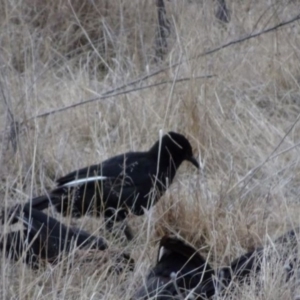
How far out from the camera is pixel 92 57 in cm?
769

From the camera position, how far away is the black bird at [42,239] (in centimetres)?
454

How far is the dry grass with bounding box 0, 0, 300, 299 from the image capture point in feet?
16.1

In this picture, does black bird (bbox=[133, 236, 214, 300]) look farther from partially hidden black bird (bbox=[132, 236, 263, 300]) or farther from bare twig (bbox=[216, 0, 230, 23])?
bare twig (bbox=[216, 0, 230, 23])

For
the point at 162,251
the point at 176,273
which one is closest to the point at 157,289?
the point at 176,273

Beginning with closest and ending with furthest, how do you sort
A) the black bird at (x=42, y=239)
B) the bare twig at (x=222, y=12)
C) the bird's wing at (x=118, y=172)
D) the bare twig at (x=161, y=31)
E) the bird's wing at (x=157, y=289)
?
the bird's wing at (x=157, y=289) → the black bird at (x=42, y=239) → the bird's wing at (x=118, y=172) → the bare twig at (x=161, y=31) → the bare twig at (x=222, y=12)

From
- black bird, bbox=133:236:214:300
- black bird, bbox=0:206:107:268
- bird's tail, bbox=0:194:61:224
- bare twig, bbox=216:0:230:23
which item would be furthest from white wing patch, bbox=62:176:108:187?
bare twig, bbox=216:0:230:23

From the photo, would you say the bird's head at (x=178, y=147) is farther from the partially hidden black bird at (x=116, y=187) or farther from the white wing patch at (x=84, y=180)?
the white wing patch at (x=84, y=180)

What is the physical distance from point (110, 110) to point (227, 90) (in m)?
0.76

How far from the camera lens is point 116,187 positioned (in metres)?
5.47

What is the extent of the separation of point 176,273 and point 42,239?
2.05 ft

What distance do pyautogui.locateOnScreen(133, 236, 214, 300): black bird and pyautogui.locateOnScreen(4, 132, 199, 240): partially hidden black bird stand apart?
559 millimetres

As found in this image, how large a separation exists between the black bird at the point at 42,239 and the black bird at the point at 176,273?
0.29 metres

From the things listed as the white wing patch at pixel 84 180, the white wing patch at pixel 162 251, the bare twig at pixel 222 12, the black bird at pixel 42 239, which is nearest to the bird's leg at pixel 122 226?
the white wing patch at pixel 84 180

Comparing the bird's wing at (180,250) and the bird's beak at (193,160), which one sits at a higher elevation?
the bird's wing at (180,250)
